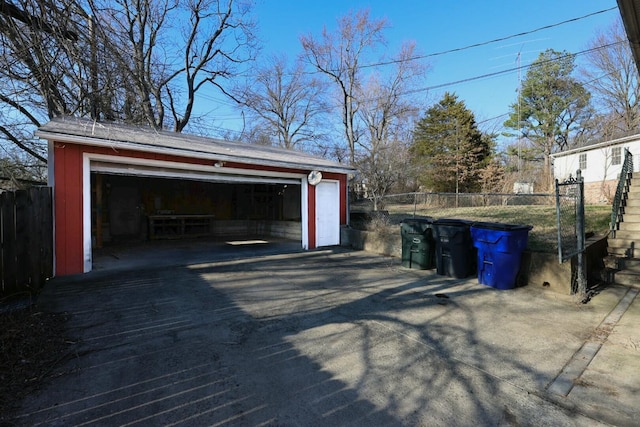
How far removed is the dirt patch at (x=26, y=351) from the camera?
7.81ft

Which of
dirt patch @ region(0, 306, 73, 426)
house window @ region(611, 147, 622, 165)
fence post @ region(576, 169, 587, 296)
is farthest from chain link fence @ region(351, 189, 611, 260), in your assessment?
house window @ region(611, 147, 622, 165)

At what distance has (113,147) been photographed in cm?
641

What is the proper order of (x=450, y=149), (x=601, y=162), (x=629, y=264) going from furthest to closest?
(x=450, y=149), (x=601, y=162), (x=629, y=264)

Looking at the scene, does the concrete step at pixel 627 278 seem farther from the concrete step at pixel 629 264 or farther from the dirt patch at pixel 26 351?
the dirt patch at pixel 26 351

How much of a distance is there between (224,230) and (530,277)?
11.6m

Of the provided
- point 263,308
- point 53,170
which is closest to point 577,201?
point 263,308

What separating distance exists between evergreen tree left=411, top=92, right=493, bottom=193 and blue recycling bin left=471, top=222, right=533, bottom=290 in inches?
753

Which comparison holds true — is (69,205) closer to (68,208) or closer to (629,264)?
(68,208)

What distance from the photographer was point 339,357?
3039 mm

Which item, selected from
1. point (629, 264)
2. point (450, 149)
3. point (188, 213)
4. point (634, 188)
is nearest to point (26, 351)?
point (629, 264)

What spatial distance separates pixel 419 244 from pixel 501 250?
1780mm

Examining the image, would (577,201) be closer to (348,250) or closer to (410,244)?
(410,244)

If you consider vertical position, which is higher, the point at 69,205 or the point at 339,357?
the point at 69,205

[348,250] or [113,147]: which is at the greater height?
[113,147]
